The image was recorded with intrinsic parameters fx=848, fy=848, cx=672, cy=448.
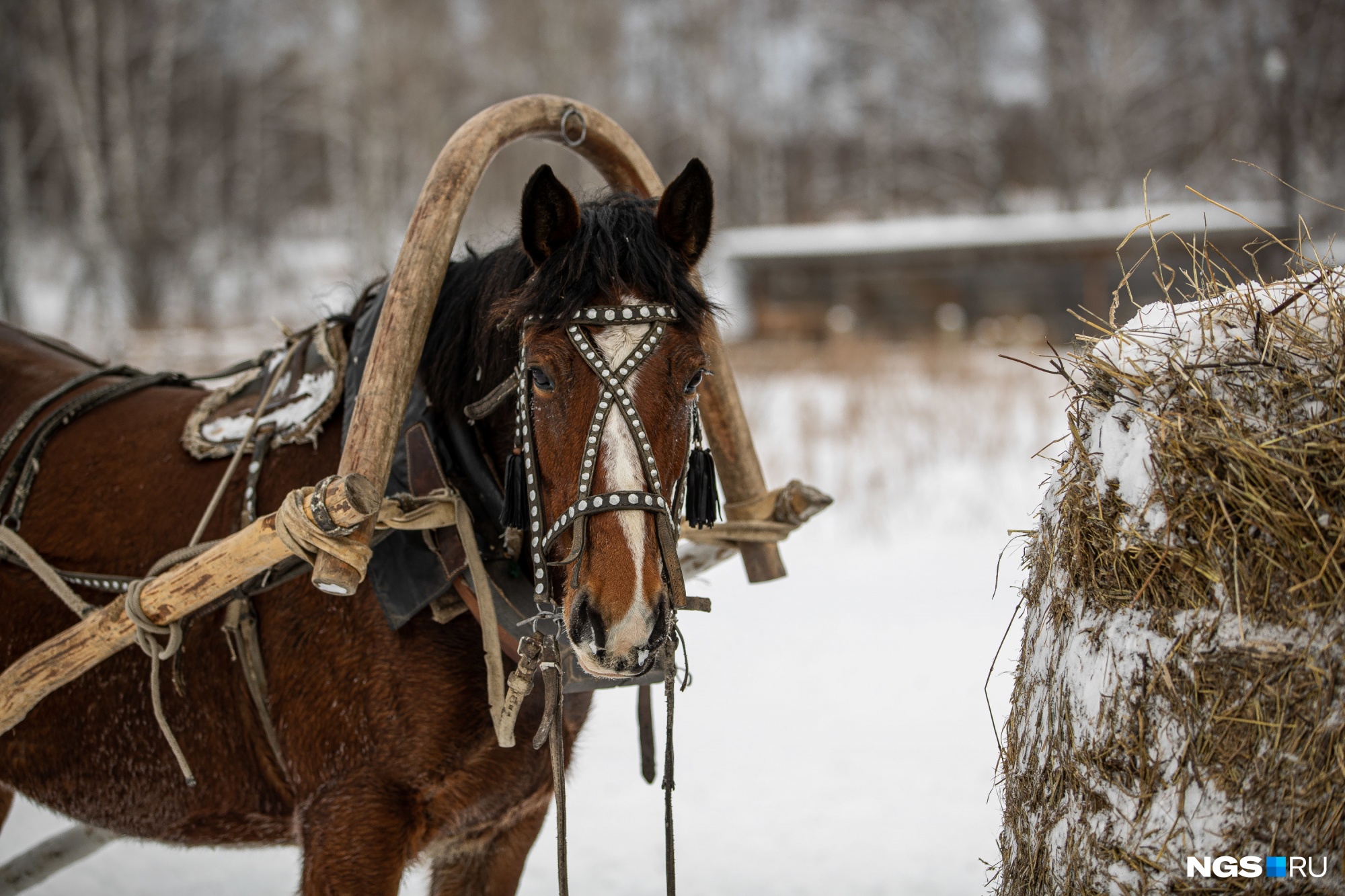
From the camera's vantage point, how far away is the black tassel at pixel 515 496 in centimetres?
151

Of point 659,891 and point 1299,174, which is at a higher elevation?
point 1299,174

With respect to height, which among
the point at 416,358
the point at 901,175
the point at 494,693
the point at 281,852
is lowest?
the point at 281,852

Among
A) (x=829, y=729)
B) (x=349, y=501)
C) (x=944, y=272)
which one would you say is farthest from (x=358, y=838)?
(x=944, y=272)

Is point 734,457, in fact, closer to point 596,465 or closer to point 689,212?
point 689,212

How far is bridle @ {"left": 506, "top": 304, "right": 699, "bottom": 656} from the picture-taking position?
52.6 inches

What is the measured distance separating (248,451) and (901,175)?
74.4 feet

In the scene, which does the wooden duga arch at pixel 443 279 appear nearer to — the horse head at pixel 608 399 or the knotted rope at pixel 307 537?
the knotted rope at pixel 307 537

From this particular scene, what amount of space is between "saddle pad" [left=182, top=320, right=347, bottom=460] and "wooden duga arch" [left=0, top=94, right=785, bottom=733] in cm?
31

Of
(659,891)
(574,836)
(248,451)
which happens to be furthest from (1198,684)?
(574,836)

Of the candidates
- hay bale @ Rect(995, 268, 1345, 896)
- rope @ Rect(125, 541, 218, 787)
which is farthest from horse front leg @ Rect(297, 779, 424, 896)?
hay bale @ Rect(995, 268, 1345, 896)

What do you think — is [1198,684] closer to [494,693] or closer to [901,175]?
[494,693]

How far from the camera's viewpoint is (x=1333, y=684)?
1157 mm

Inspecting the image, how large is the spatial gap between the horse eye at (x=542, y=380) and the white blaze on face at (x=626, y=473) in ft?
0.36

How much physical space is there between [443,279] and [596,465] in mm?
602
